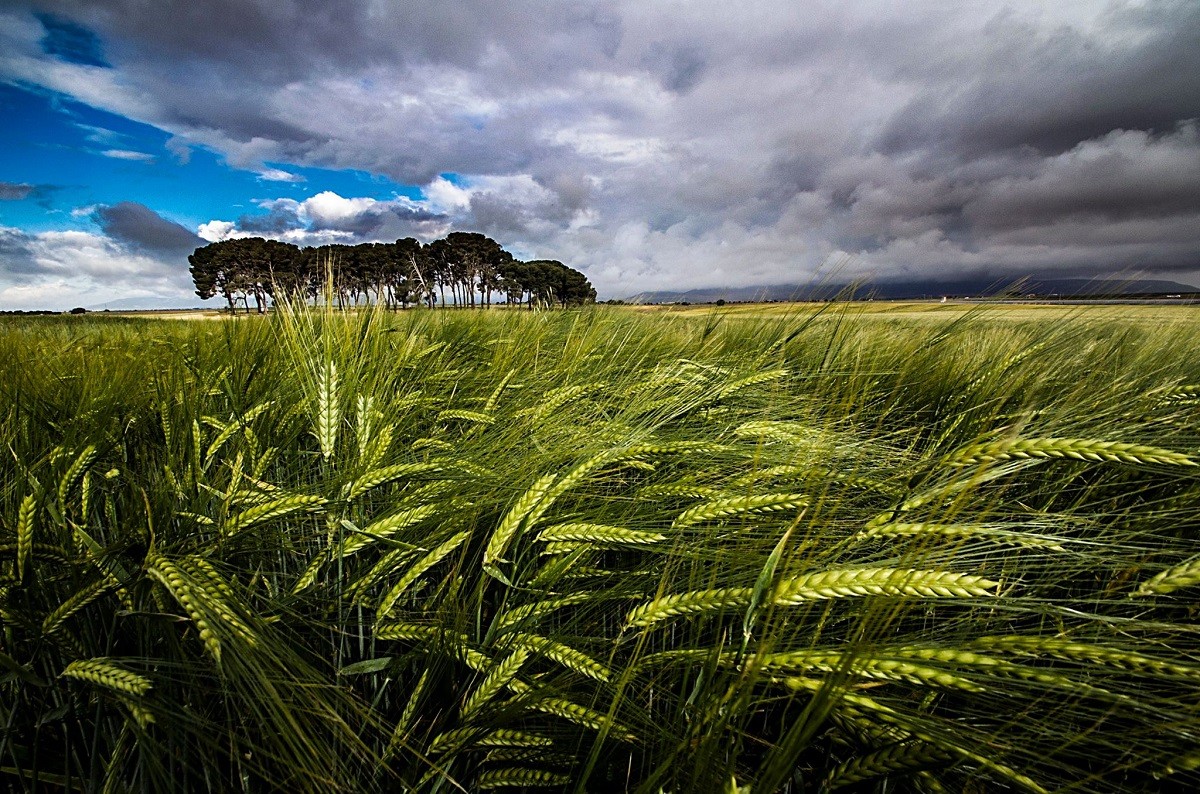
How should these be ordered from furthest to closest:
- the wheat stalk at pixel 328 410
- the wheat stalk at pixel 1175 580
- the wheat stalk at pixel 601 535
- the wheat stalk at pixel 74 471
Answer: the wheat stalk at pixel 328 410 < the wheat stalk at pixel 74 471 < the wheat stalk at pixel 601 535 < the wheat stalk at pixel 1175 580

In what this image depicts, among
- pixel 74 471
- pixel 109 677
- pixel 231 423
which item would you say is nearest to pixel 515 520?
pixel 109 677

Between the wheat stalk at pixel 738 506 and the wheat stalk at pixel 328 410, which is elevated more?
the wheat stalk at pixel 328 410

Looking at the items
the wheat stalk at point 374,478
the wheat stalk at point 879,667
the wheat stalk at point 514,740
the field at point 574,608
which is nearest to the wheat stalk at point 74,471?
the field at point 574,608

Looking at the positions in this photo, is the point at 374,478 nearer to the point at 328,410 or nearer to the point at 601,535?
the point at 328,410

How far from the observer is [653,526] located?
45.7 inches

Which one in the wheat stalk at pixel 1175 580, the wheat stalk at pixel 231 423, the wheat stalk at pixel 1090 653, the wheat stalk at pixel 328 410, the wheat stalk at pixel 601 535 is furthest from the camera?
the wheat stalk at pixel 231 423

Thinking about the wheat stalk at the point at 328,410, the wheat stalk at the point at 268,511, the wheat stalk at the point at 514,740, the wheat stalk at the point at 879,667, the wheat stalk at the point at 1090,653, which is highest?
the wheat stalk at the point at 328,410

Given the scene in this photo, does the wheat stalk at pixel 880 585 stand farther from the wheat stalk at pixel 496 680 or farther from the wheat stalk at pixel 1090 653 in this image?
the wheat stalk at pixel 496 680

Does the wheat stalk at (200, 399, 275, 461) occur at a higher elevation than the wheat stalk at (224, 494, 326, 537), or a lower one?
higher

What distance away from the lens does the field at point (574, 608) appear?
644 millimetres

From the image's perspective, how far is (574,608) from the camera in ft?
3.61

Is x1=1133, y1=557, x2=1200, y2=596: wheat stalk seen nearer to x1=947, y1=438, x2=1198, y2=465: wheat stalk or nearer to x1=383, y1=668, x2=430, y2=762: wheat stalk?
x1=947, y1=438, x2=1198, y2=465: wheat stalk

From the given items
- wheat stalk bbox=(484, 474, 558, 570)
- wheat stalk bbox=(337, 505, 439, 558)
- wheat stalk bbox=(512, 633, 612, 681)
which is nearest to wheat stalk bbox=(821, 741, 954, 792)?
wheat stalk bbox=(512, 633, 612, 681)

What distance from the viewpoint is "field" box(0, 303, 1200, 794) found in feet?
2.11
